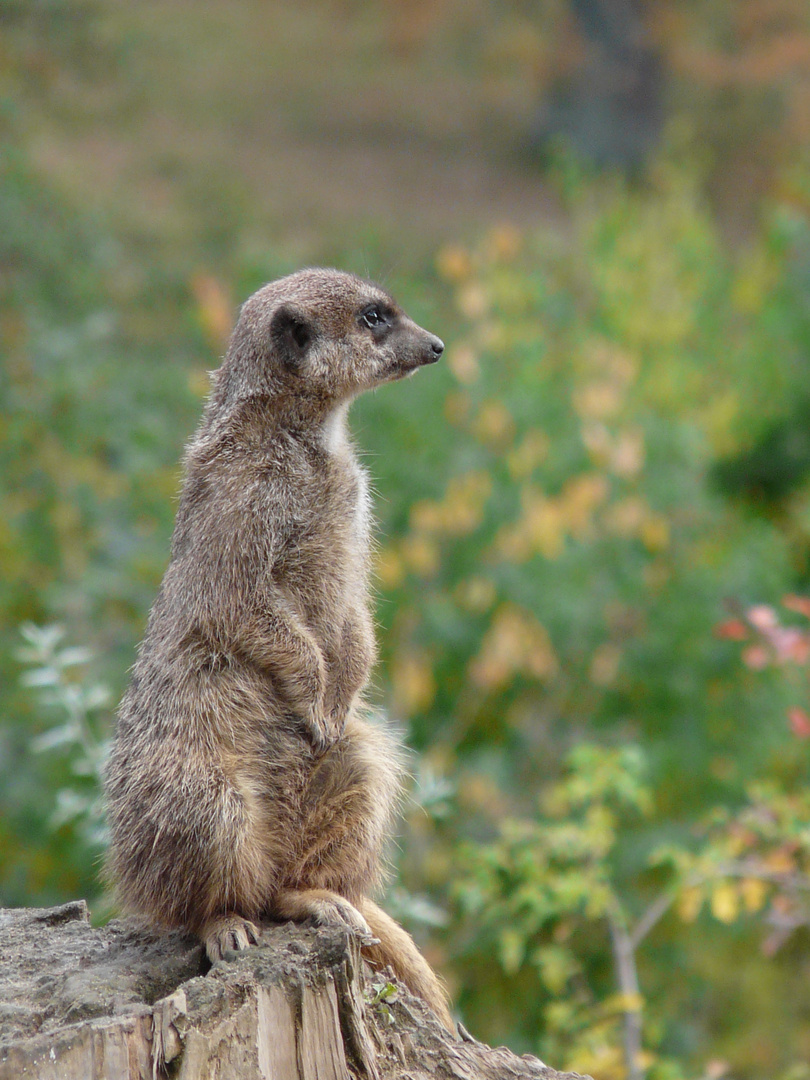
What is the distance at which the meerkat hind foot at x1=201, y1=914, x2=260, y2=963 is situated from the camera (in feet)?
6.59

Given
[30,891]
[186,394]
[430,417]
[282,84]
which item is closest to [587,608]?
[430,417]

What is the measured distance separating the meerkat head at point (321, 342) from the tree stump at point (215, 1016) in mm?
1115

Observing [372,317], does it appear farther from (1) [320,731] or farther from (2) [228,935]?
(2) [228,935]

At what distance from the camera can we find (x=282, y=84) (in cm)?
1069

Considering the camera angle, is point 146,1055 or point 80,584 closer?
point 146,1055

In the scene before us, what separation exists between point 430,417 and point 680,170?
20.8 ft

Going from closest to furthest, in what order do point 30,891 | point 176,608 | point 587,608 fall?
point 176,608 → point 30,891 → point 587,608

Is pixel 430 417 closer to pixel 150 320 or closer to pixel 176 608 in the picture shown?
pixel 176 608

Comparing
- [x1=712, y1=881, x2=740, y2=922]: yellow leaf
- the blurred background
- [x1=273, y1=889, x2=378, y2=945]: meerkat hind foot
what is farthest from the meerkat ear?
[x1=712, y1=881, x2=740, y2=922]: yellow leaf

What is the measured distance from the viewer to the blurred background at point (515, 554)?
343cm

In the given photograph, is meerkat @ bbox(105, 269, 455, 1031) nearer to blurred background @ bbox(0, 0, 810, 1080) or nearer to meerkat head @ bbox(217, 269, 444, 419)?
meerkat head @ bbox(217, 269, 444, 419)

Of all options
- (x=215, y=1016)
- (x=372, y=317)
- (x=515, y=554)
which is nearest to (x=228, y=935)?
(x=215, y=1016)

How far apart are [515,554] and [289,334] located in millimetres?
2612

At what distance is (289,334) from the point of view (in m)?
2.52
